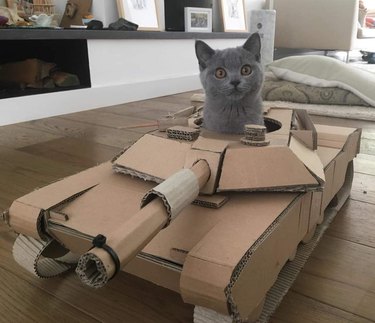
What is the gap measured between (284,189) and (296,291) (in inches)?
6.2

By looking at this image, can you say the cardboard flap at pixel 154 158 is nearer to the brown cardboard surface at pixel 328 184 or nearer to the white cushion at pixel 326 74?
the brown cardboard surface at pixel 328 184

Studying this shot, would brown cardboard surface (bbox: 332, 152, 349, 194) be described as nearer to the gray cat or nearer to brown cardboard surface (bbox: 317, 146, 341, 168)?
brown cardboard surface (bbox: 317, 146, 341, 168)

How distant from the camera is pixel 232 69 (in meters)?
0.67

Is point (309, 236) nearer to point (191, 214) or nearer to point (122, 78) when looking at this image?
point (191, 214)

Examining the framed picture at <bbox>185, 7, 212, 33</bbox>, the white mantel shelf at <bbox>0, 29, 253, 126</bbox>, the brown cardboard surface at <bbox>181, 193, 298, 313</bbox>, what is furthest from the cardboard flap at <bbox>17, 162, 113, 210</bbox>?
the framed picture at <bbox>185, 7, 212, 33</bbox>

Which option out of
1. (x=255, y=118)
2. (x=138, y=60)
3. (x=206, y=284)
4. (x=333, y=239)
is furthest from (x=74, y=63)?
(x=206, y=284)

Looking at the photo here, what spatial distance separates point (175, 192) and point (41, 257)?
0.29 metres

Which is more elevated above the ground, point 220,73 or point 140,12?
point 140,12

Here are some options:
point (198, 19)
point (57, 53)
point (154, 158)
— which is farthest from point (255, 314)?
point (198, 19)

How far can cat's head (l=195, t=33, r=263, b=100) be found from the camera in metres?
0.67

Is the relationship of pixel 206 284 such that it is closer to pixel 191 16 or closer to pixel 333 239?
pixel 333 239

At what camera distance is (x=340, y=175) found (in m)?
0.78

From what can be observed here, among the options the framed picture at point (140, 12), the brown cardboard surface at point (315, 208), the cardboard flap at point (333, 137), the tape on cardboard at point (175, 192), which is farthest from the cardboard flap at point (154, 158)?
the framed picture at point (140, 12)

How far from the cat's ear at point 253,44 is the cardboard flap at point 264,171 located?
22 cm
